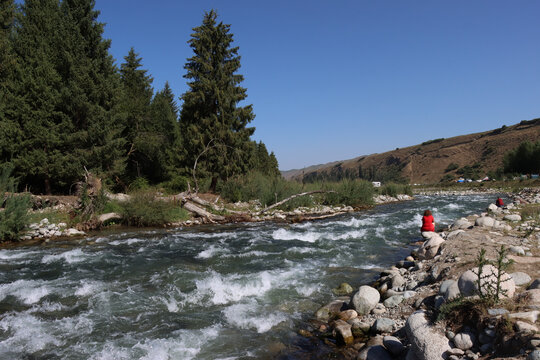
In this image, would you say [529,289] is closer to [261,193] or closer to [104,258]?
[104,258]

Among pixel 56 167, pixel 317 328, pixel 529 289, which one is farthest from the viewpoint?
pixel 56 167

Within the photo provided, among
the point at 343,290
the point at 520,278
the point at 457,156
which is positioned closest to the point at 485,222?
the point at 343,290

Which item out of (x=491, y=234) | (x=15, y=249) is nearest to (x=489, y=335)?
(x=491, y=234)

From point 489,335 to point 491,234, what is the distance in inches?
270

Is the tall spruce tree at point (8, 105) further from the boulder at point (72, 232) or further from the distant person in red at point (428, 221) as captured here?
the distant person in red at point (428, 221)

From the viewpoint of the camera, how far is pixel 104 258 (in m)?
9.31

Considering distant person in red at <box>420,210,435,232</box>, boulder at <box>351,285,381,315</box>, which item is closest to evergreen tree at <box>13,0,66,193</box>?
boulder at <box>351,285,381,315</box>

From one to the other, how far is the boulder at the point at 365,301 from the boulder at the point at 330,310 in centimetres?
32

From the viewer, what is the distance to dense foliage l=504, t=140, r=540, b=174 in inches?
2031

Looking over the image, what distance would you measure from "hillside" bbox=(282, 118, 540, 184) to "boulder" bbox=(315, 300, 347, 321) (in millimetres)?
64655

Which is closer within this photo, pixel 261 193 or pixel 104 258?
pixel 104 258

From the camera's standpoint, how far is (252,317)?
5.57m

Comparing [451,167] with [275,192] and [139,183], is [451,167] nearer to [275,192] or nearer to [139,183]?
[275,192]

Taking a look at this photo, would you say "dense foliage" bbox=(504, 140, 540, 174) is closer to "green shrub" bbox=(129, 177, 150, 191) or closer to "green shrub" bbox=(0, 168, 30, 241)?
"green shrub" bbox=(129, 177, 150, 191)
